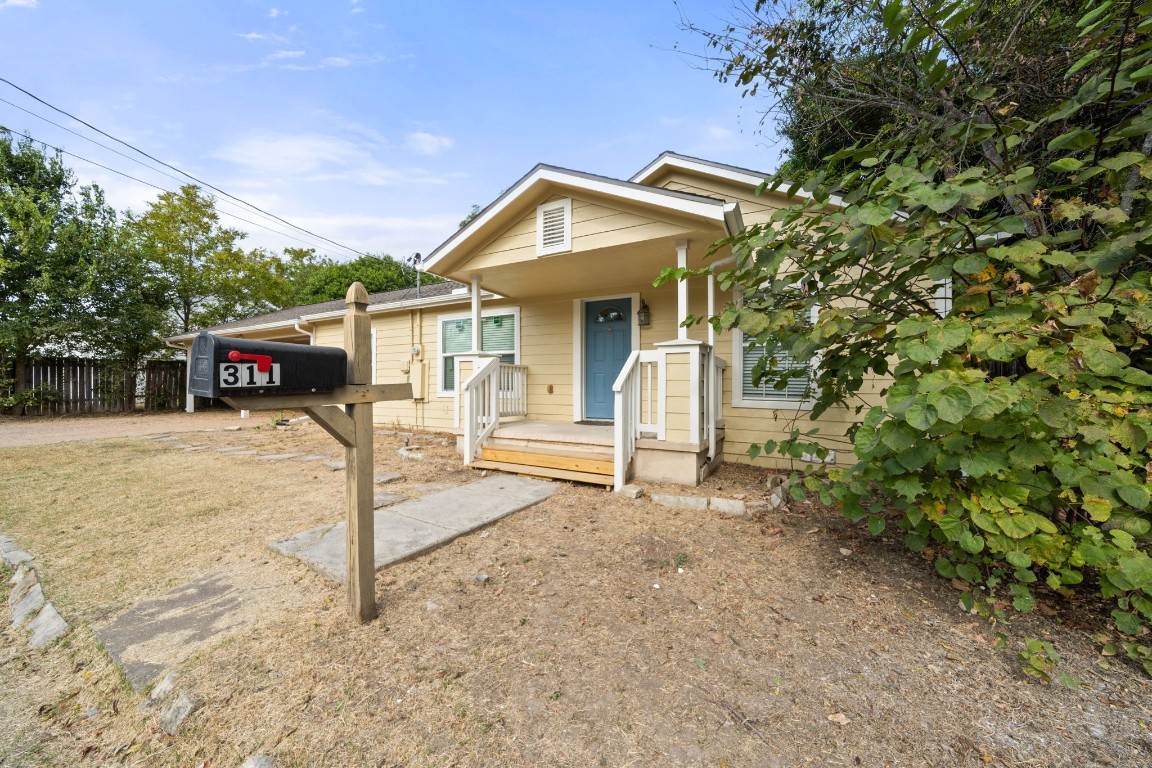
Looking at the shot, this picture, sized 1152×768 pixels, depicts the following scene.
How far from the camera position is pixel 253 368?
5.00 ft

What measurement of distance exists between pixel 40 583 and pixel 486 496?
106 inches

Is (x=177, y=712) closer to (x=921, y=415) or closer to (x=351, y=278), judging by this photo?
(x=921, y=415)

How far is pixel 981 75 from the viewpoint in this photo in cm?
320

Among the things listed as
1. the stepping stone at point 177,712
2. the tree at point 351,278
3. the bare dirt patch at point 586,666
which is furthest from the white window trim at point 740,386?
the tree at point 351,278

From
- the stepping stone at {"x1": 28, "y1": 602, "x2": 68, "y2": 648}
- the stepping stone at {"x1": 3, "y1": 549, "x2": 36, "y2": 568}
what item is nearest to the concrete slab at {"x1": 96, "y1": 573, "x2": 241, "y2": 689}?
the stepping stone at {"x1": 28, "y1": 602, "x2": 68, "y2": 648}

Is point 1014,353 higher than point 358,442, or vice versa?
point 1014,353

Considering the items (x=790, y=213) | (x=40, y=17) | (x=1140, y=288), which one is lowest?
(x=1140, y=288)

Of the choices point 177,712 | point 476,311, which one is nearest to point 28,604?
point 177,712

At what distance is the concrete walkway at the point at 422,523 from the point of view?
270 cm

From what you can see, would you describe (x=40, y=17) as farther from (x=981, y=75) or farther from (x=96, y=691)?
(x=981, y=75)

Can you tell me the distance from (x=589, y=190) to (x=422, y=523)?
3506 mm

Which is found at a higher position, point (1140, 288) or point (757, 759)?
point (1140, 288)

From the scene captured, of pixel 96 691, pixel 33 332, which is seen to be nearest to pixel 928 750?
pixel 96 691

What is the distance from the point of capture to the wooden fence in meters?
10.9
